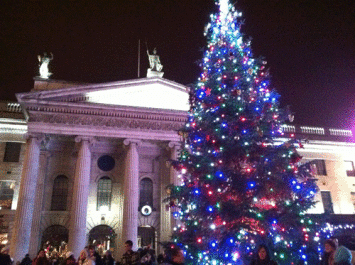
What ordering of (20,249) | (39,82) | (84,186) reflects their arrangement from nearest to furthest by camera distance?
(20,249) < (84,186) < (39,82)

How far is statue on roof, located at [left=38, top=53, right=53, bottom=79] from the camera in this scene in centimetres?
2625

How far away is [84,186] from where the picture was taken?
2266cm

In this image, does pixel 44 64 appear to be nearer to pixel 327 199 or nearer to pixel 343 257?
pixel 343 257

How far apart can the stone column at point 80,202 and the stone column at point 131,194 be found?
2.65 m

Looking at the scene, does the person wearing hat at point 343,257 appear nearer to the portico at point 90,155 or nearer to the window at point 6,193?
the portico at point 90,155

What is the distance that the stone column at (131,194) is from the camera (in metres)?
22.3

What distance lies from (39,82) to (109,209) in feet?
36.9

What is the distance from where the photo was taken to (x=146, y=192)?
27.3m

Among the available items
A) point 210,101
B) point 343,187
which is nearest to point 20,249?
point 210,101

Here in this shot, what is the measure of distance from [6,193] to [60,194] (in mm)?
3973

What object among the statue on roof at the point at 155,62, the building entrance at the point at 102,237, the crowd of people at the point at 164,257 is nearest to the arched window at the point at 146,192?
the building entrance at the point at 102,237

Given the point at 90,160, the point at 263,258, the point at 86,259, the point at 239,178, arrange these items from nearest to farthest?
1. the point at 263,258
2. the point at 239,178
3. the point at 86,259
4. the point at 90,160

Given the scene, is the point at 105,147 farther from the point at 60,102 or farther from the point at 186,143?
the point at 186,143

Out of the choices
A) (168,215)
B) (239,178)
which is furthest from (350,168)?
(239,178)
